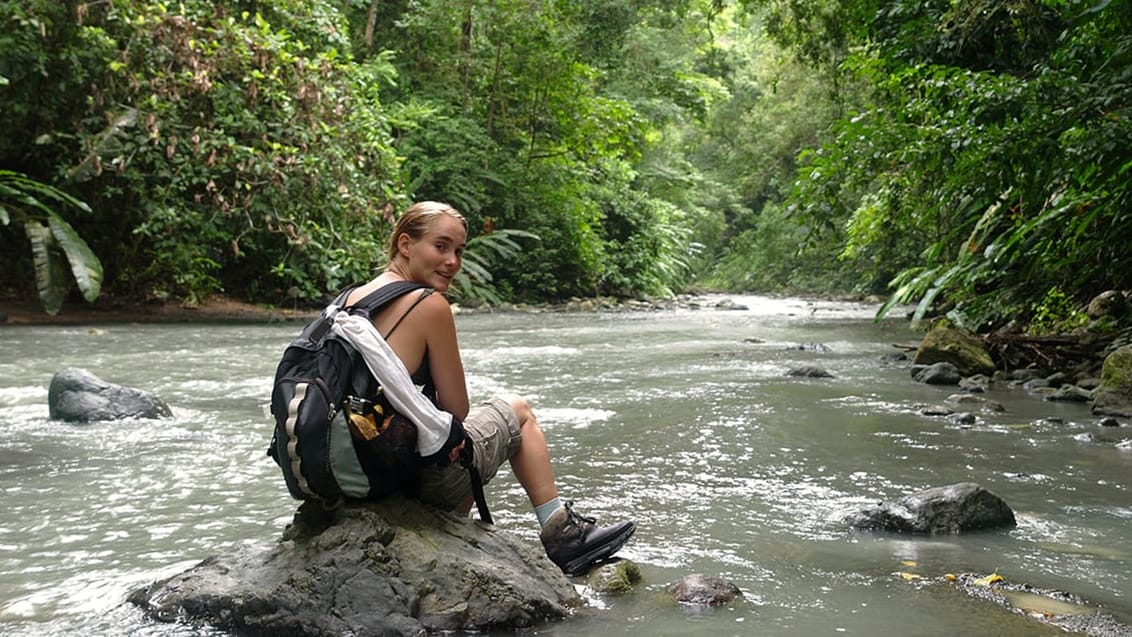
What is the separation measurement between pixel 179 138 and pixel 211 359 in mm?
5443

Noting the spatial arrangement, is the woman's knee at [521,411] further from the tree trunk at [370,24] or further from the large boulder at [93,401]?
the tree trunk at [370,24]

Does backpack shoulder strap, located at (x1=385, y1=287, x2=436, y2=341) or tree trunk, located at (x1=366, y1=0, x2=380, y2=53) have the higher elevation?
tree trunk, located at (x1=366, y1=0, x2=380, y2=53)

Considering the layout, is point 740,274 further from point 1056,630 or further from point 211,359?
point 1056,630

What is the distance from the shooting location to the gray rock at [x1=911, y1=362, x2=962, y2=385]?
29.8 feet

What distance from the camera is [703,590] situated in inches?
127

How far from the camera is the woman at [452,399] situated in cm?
322

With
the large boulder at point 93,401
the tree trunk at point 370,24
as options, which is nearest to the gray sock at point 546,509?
the large boulder at point 93,401

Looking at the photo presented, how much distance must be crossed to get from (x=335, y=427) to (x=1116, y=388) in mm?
6237

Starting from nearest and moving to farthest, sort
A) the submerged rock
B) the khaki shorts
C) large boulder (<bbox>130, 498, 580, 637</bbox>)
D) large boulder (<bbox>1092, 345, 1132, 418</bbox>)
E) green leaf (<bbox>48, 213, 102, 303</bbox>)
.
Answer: large boulder (<bbox>130, 498, 580, 637</bbox>) → the khaki shorts → large boulder (<bbox>1092, 345, 1132, 418</bbox>) → the submerged rock → green leaf (<bbox>48, 213, 102, 303</bbox>)

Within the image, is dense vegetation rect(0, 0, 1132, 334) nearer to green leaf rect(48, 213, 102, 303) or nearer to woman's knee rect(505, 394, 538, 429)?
green leaf rect(48, 213, 102, 303)

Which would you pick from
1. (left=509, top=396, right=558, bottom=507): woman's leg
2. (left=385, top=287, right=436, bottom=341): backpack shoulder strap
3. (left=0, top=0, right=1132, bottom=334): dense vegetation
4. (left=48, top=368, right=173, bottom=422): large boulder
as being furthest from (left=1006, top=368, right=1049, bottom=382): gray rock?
(left=385, top=287, right=436, bottom=341): backpack shoulder strap

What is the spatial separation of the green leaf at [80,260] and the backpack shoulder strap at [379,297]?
1019 centimetres

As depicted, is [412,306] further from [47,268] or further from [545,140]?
[545,140]

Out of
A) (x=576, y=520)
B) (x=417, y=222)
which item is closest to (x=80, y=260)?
(x=417, y=222)
